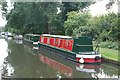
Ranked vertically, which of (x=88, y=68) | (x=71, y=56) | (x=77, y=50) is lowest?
(x=88, y=68)

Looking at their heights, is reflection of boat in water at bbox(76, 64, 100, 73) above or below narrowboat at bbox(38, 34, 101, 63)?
below

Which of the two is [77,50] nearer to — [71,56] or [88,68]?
[71,56]

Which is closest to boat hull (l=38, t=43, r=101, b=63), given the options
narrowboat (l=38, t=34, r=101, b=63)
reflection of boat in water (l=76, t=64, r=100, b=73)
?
narrowboat (l=38, t=34, r=101, b=63)

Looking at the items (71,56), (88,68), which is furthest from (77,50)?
(88,68)

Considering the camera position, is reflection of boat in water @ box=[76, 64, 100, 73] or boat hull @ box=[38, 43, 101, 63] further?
boat hull @ box=[38, 43, 101, 63]

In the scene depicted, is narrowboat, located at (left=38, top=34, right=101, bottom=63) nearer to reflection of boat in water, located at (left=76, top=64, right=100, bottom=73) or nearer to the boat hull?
the boat hull

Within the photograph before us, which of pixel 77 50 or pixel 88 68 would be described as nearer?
pixel 88 68

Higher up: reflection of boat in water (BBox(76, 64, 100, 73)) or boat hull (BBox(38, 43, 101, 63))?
boat hull (BBox(38, 43, 101, 63))

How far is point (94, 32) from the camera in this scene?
101 feet

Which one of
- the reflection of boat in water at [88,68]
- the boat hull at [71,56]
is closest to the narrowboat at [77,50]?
the boat hull at [71,56]

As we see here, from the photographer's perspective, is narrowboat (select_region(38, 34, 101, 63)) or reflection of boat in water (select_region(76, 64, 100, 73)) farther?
narrowboat (select_region(38, 34, 101, 63))

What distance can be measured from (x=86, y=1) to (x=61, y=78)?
28840 mm

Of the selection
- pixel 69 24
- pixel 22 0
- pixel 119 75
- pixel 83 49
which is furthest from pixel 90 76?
pixel 22 0

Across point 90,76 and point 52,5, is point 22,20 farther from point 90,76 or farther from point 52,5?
point 90,76
